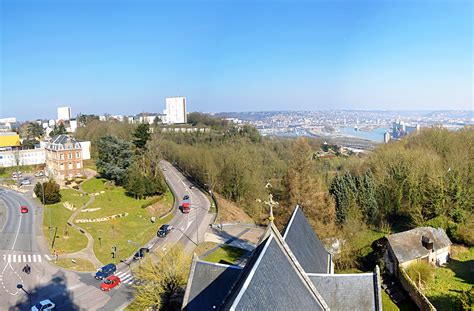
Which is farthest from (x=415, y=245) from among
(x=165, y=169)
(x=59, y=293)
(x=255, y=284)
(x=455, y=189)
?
(x=165, y=169)

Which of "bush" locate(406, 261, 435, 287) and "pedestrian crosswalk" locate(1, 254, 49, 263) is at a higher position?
"bush" locate(406, 261, 435, 287)

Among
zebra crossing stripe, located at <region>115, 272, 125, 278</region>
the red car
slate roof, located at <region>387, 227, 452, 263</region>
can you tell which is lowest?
zebra crossing stripe, located at <region>115, 272, 125, 278</region>

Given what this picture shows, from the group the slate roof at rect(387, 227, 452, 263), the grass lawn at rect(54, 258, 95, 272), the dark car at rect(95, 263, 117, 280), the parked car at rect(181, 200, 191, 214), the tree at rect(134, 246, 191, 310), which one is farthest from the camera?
the parked car at rect(181, 200, 191, 214)

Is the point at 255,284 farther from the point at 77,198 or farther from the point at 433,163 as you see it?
the point at 77,198

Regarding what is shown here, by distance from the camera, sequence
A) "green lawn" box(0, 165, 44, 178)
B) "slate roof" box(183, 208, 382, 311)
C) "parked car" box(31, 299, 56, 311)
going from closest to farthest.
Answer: "slate roof" box(183, 208, 382, 311) < "parked car" box(31, 299, 56, 311) < "green lawn" box(0, 165, 44, 178)

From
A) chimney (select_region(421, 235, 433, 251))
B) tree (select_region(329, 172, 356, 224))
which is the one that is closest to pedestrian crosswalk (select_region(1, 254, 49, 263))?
tree (select_region(329, 172, 356, 224))

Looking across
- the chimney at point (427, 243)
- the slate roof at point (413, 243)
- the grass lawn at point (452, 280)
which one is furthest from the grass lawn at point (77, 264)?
the chimney at point (427, 243)

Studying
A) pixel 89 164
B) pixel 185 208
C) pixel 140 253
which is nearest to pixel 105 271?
pixel 140 253

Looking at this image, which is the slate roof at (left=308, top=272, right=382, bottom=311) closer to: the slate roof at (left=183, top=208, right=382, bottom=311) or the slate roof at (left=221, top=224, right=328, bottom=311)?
the slate roof at (left=183, top=208, right=382, bottom=311)
